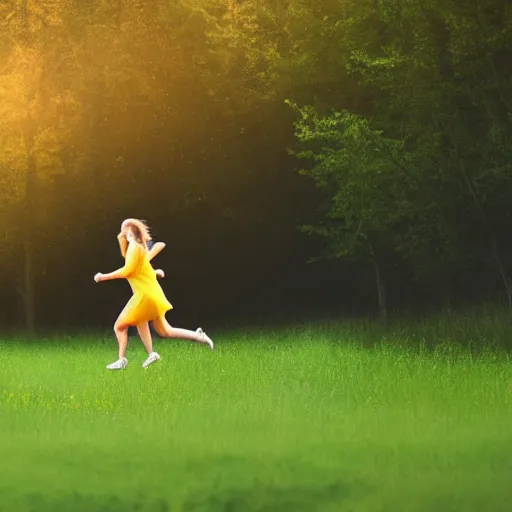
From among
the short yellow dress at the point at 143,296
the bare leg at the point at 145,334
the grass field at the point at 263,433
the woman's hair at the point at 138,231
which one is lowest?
the grass field at the point at 263,433

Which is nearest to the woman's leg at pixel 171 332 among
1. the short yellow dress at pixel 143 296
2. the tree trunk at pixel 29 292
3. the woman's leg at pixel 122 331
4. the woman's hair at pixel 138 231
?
the short yellow dress at pixel 143 296

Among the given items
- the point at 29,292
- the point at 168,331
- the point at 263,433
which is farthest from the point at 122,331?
the point at 29,292

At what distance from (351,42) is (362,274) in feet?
36.4

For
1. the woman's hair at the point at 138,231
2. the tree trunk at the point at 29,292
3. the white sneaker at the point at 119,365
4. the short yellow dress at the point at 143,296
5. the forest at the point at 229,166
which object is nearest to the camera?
the white sneaker at the point at 119,365

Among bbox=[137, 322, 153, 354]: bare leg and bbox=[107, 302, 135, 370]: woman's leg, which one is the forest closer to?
bbox=[137, 322, 153, 354]: bare leg

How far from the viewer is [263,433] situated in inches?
486

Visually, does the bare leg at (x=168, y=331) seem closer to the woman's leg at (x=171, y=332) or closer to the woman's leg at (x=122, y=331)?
the woman's leg at (x=171, y=332)

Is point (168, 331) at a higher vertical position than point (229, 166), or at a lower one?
lower

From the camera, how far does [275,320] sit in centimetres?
3978

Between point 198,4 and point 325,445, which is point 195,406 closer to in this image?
point 325,445

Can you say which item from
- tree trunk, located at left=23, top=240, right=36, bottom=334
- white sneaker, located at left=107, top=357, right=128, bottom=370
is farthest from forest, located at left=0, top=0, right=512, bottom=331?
white sneaker, located at left=107, top=357, right=128, bottom=370

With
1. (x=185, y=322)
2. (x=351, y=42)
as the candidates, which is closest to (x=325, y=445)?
(x=351, y=42)

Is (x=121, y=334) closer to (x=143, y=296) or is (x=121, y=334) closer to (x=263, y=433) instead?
(x=143, y=296)

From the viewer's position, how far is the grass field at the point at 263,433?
898cm
